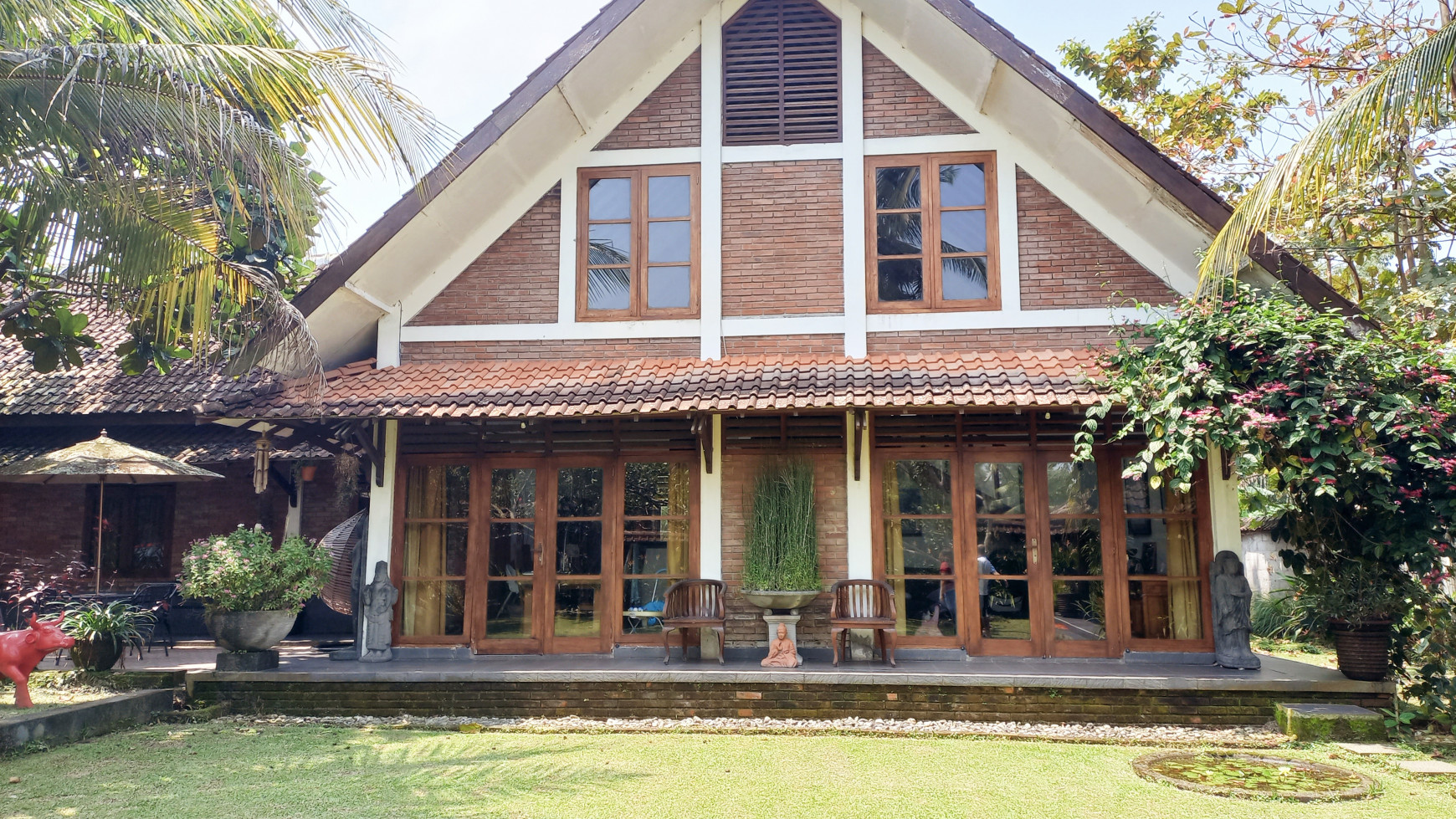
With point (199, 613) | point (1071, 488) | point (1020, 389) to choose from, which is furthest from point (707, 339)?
point (199, 613)

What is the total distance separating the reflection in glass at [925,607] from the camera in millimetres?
8188

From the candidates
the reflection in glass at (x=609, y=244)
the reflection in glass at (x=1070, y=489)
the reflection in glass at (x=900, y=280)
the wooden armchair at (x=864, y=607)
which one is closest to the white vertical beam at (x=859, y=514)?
the wooden armchair at (x=864, y=607)

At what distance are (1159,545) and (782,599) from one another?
315cm

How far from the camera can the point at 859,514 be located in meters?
8.27

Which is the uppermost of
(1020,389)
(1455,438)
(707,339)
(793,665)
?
(707,339)

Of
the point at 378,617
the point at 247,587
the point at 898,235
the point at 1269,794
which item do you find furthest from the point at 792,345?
the point at 1269,794

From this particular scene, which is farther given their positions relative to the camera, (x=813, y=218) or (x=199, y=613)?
(x=199, y=613)

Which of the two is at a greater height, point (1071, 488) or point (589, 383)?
point (589, 383)

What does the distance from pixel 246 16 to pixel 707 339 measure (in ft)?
14.8

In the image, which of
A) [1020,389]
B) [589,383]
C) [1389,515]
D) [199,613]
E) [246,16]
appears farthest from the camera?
[199,613]

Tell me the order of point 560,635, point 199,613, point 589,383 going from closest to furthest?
1. point 589,383
2. point 560,635
3. point 199,613

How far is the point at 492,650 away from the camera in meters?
8.55

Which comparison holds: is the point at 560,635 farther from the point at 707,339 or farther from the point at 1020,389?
the point at 1020,389

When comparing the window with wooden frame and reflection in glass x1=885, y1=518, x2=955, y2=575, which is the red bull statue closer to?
the window with wooden frame
